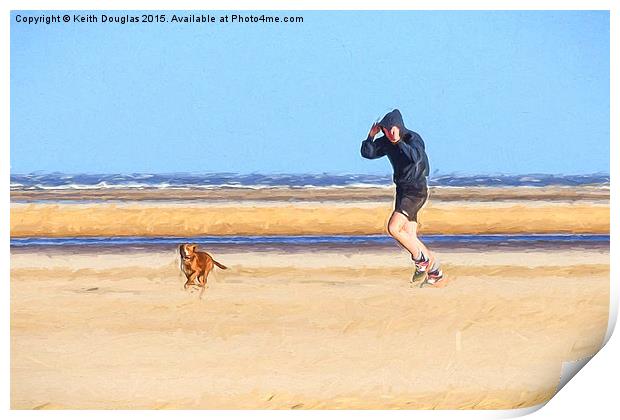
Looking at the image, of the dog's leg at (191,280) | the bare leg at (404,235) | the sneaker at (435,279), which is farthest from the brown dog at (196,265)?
the sneaker at (435,279)

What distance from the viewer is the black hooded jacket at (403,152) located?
378 cm

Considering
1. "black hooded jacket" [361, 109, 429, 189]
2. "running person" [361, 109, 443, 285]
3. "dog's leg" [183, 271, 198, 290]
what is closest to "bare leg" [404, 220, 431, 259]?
"running person" [361, 109, 443, 285]

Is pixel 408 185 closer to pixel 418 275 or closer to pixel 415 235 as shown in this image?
pixel 415 235

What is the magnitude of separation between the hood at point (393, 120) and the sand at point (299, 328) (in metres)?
0.45

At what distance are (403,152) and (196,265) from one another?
85 centimetres

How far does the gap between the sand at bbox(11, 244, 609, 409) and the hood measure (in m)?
0.45

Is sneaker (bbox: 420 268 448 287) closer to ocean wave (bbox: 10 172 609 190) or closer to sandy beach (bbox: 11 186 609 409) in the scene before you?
sandy beach (bbox: 11 186 609 409)

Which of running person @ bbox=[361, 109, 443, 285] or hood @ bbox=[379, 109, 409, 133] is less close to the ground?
hood @ bbox=[379, 109, 409, 133]

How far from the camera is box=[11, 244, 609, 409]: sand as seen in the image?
3758 millimetres

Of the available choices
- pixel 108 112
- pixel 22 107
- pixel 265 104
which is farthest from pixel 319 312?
pixel 22 107

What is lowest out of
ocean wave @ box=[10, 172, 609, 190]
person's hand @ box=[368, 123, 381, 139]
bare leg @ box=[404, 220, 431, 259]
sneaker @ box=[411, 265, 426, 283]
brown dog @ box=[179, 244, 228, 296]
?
sneaker @ box=[411, 265, 426, 283]

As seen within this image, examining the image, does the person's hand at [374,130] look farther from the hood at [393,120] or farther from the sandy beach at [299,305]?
the sandy beach at [299,305]

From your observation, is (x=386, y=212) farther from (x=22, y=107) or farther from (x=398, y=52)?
(x=22, y=107)

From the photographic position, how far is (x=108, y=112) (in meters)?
3.73
